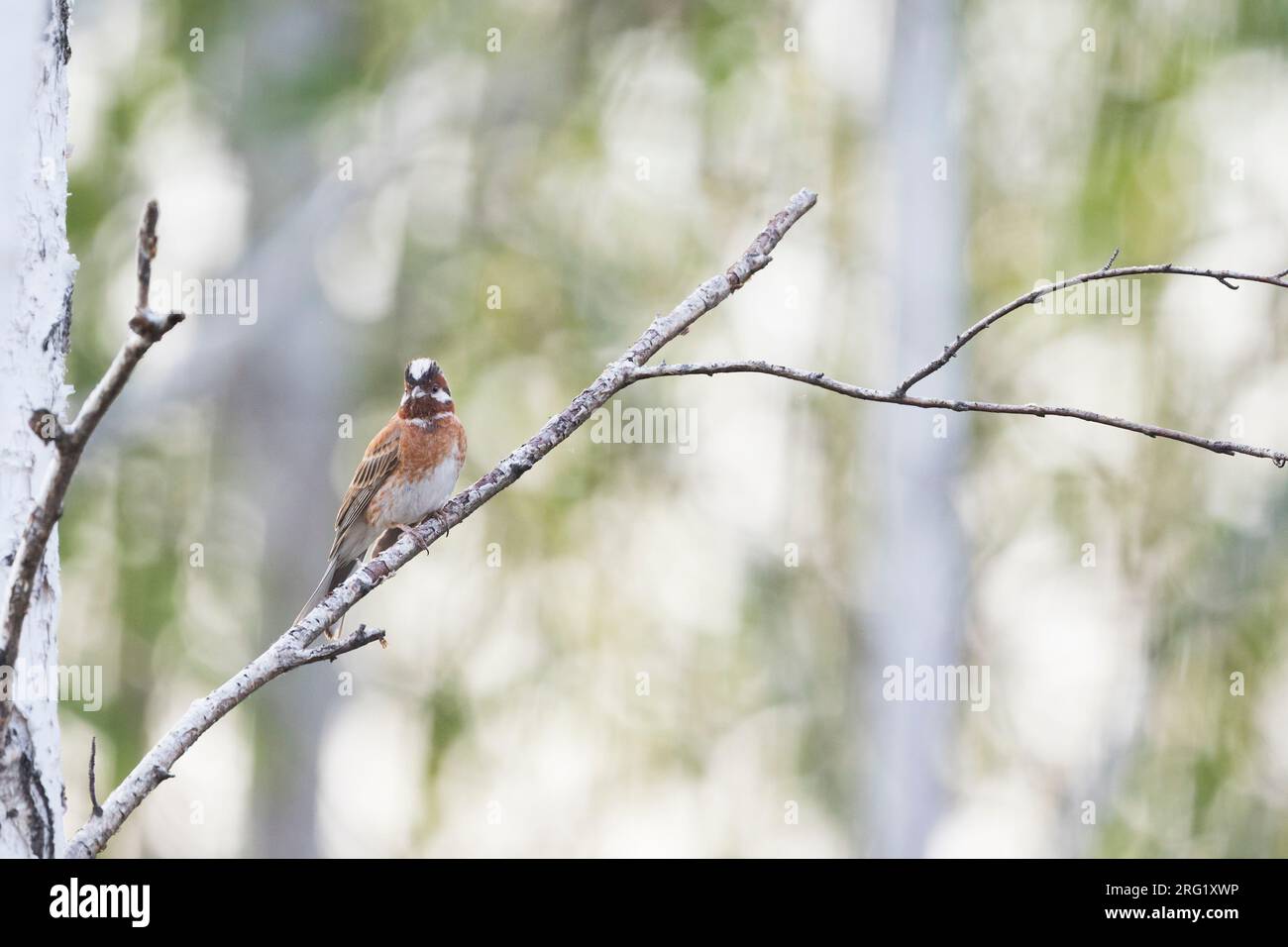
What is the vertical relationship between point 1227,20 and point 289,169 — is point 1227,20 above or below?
above

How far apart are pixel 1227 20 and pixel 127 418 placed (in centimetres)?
901

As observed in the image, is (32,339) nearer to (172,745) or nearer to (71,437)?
(71,437)

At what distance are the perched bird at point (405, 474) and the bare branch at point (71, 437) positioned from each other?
2775mm

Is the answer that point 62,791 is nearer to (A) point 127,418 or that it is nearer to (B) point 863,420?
(A) point 127,418

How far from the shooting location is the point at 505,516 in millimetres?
12000

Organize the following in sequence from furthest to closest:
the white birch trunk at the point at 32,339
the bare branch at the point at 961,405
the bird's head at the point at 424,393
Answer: the bird's head at the point at 424,393
the bare branch at the point at 961,405
the white birch trunk at the point at 32,339

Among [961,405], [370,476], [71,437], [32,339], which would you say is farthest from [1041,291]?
[370,476]

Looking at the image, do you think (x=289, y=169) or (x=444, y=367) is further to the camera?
(x=444, y=367)

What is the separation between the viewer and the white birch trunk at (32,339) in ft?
7.39

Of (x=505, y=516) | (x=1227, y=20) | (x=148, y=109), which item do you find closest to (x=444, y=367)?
(x=505, y=516)

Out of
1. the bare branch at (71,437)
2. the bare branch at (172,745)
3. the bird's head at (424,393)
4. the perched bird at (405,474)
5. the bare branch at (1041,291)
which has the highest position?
the bird's head at (424,393)

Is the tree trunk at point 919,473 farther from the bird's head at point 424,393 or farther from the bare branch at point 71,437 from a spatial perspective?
the bare branch at point 71,437

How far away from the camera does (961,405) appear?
2.55 meters

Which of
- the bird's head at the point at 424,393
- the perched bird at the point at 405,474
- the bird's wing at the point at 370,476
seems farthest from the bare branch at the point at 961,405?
the bird's head at the point at 424,393
